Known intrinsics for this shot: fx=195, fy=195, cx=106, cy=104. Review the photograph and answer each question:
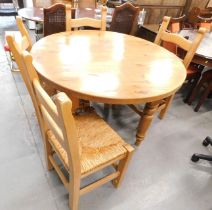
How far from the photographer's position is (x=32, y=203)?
4.44 feet

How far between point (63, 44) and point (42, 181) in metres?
1.10

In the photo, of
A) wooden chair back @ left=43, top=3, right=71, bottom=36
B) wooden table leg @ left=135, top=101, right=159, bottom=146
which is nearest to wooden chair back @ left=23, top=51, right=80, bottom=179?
wooden table leg @ left=135, top=101, right=159, bottom=146

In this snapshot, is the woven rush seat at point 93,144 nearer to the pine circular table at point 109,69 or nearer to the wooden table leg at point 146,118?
the pine circular table at point 109,69

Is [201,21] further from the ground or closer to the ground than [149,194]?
further from the ground

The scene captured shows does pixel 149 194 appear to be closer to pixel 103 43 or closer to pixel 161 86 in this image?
pixel 161 86

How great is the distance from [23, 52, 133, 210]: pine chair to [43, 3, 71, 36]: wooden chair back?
1616 millimetres

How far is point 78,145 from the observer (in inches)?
34.2

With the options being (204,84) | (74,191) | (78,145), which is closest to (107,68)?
(78,145)

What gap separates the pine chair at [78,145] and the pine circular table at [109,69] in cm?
26

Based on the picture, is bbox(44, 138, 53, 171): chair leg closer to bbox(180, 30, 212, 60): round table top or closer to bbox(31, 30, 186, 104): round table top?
bbox(31, 30, 186, 104): round table top

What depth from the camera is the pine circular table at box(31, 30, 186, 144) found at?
3.72ft

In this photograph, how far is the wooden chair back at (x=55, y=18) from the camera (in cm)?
238

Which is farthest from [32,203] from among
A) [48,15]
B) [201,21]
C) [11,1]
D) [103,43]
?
[11,1]

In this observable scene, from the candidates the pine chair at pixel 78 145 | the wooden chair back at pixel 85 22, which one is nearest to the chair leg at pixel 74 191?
the pine chair at pixel 78 145
